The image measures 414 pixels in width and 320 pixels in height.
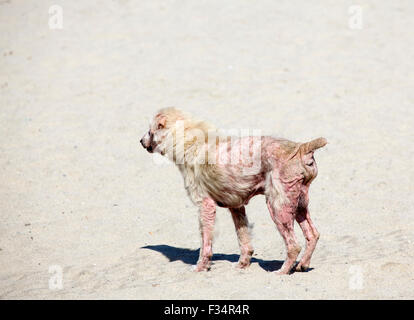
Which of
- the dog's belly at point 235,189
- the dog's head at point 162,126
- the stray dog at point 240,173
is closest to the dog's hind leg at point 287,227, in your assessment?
the stray dog at point 240,173

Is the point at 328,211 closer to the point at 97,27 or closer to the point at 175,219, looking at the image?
the point at 175,219

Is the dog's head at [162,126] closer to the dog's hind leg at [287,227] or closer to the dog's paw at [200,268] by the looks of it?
the dog's paw at [200,268]

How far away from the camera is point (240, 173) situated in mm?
7488

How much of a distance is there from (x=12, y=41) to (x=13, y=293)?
1125 cm

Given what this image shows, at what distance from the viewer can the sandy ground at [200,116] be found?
7.98 metres

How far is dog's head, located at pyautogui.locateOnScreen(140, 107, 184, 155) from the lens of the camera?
8.27 m

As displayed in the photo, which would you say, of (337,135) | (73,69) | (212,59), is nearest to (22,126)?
(73,69)

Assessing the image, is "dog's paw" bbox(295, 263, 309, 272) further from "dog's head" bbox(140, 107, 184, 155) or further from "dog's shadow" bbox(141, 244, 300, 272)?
"dog's head" bbox(140, 107, 184, 155)

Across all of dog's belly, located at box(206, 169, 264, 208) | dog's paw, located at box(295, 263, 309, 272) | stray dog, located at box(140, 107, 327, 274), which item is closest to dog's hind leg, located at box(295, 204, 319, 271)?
stray dog, located at box(140, 107, 327, 274)

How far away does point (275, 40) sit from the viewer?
55.5 feet

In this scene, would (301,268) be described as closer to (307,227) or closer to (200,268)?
(307,227)

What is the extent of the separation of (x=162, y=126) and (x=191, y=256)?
199 cm

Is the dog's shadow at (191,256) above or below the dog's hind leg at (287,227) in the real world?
below

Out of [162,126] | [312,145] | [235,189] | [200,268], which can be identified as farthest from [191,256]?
[312,145]
